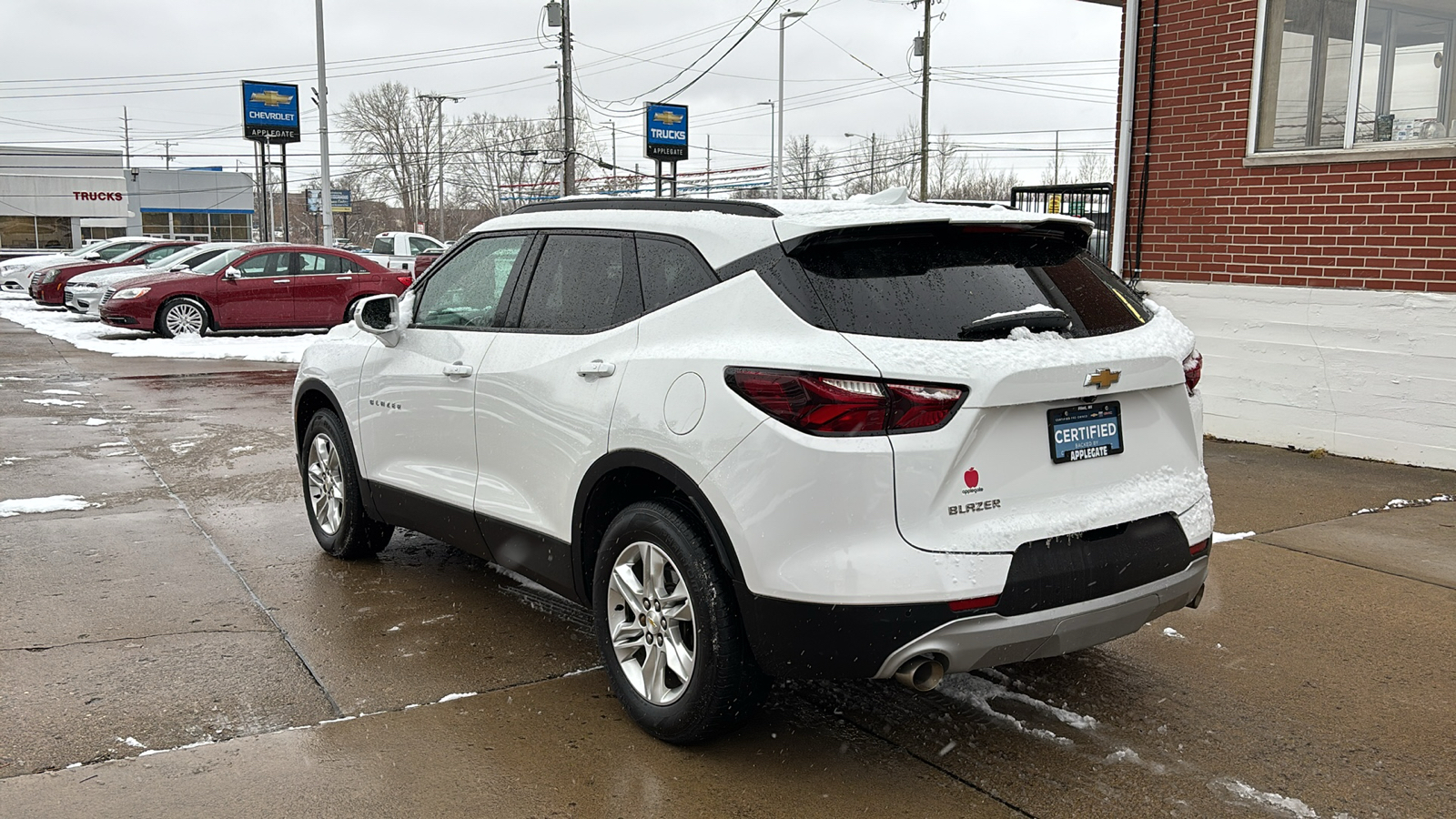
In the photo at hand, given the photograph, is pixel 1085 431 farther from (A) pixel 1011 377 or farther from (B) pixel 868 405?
(B) pixel 868 405

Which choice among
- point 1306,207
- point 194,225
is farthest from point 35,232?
point 1306,207

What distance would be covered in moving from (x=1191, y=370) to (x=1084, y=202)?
8.74 meters

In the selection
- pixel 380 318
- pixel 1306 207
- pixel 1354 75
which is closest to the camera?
pixel 380 318

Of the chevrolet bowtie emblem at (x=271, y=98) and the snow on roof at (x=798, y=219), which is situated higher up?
the chevrolet bowtie emblem at (x=271, y=98)

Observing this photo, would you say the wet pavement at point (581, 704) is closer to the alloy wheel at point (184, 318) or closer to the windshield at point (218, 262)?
the alloy wheel at point (184, 318)

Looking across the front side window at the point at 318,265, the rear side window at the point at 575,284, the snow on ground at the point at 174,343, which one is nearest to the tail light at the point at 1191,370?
the rear side window at the point at 575,284

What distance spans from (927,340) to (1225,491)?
4897mm

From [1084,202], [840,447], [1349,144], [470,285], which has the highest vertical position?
[1349,144]

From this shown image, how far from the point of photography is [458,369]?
467 cm

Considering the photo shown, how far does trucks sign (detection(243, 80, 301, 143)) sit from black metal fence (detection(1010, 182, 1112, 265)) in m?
23.4

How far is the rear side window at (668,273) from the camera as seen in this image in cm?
372

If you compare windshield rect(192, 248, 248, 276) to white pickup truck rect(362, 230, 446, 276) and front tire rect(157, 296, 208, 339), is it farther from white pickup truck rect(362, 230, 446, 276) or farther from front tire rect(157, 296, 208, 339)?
white pickup truck rect(362, 230, 446, 276)

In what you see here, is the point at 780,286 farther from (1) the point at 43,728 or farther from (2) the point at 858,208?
(1) the point at 43,728

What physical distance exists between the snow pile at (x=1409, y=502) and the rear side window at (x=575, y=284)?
5.01m
